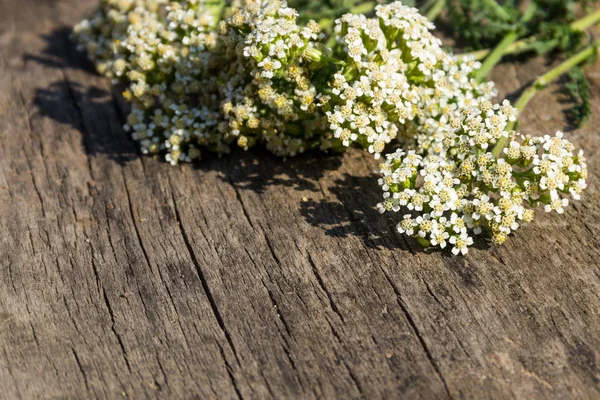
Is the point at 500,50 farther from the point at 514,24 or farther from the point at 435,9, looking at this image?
the point at 435,9

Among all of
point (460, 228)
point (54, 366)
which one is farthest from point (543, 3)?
point (54, 366)

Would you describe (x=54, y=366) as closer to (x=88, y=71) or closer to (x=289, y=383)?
(x=289, y=383)

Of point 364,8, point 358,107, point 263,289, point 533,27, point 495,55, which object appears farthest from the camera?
point 533,27

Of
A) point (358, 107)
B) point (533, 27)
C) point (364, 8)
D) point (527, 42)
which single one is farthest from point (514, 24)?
point (358, 107)

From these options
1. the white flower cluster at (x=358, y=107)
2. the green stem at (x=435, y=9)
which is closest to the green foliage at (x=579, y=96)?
the white flower cluster at (x=358, y=107)

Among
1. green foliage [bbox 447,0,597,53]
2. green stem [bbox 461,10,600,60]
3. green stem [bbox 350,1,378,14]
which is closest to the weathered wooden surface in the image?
green stem [bbox 461,10,600,60]

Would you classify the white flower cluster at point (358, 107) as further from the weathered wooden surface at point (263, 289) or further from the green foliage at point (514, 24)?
the green foliage at point (514, 24)
